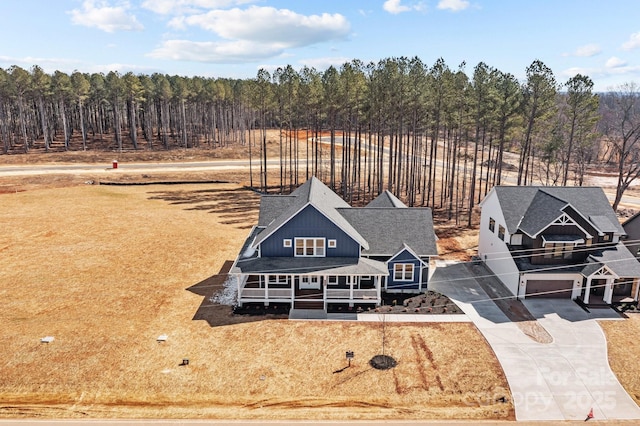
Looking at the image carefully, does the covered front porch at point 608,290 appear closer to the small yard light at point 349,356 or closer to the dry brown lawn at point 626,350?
the dry brown lawn at point 626,350

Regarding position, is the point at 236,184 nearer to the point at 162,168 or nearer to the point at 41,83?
the point at 162,168

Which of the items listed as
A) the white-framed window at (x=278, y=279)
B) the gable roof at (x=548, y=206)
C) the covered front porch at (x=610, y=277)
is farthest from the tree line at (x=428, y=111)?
the white-framed window at (x=278, y=279)

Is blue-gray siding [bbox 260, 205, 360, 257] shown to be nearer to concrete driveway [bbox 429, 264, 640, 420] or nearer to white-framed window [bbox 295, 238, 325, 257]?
white-framed window [bbox 295, 238, 325, 257]

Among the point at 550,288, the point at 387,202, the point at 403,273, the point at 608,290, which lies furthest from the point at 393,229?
the point at 608,290

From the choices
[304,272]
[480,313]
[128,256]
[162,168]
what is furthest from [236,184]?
[480,313]

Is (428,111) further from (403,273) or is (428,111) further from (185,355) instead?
(185,355)

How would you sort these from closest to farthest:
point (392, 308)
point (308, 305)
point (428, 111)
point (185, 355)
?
1. point (185, 355)
2. point (392, 308)
3. point (308, 305)
4. point (428, 111)
